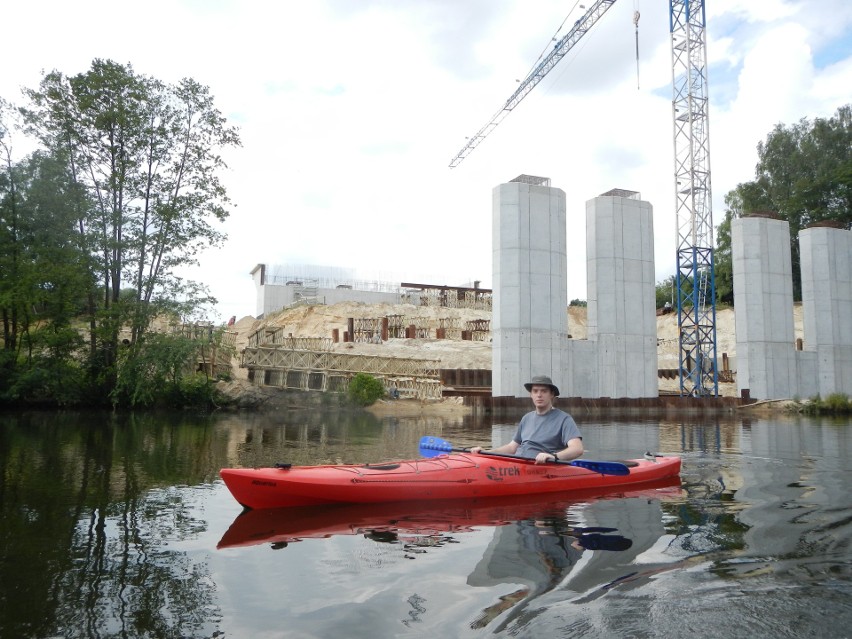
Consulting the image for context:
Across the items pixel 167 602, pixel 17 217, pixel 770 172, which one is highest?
pixel 770 172

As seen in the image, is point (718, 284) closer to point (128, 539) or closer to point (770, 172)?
point (770, 172)

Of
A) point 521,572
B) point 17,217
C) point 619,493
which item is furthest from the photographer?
point 17,217

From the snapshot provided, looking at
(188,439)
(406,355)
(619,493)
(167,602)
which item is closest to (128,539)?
(167,602)

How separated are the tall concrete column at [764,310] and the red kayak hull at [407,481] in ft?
89.7

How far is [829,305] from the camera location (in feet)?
110

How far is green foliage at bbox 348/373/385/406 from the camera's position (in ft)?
91.8

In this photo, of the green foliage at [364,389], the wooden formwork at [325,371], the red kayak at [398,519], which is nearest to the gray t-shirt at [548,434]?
the red kayak at [398,519]

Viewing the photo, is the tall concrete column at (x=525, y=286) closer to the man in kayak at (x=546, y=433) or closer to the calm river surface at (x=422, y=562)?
the calm river surface at (x=422, y=562)

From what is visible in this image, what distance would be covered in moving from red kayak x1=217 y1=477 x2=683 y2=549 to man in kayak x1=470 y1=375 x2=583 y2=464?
1.65 feet

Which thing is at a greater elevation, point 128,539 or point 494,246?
point 494,246

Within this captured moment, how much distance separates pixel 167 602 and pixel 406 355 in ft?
115

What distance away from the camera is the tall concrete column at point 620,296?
2872 cm

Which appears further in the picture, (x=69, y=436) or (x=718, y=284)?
(x=718, y=284)

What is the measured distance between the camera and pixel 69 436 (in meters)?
14.1
